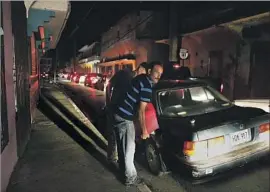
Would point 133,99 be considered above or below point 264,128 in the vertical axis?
above

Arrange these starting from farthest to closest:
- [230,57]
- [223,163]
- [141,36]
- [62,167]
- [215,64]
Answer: [141,36], [215,64], [230,57], [62,167], [223,163]

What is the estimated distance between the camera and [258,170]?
4051 mm

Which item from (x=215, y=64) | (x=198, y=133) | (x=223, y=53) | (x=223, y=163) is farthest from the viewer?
(x=215, y=64)

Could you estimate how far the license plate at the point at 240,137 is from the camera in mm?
3607

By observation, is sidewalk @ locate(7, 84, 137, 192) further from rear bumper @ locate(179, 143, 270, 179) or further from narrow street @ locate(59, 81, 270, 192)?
rear bumper @ locate(179, 143, 270, 179)

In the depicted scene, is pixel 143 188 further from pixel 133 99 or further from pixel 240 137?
pixel 240 137

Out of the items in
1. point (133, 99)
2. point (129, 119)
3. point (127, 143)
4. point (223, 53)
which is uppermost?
point (223, 53)

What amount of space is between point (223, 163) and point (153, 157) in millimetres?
1080

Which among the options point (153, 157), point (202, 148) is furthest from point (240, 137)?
point (153, 157)

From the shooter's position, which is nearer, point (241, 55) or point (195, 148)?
point (195, 148)

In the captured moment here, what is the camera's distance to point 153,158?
415 centimetres

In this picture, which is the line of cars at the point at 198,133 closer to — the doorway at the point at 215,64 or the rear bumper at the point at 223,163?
the rear bumper at the point at 223,163

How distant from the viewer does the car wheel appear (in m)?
4.05

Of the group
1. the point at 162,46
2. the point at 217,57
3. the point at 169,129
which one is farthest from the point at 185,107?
the point at 162,46
